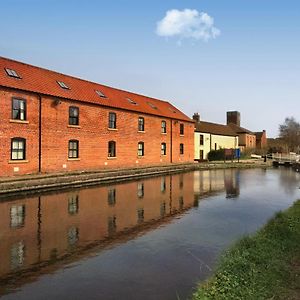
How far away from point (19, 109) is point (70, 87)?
22.4 feet

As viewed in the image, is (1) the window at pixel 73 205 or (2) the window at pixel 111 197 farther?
(2) the window at pixel 111 197

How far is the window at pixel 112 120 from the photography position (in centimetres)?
2966

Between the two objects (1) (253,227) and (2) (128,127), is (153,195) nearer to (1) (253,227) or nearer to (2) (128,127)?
(1) (253,227)

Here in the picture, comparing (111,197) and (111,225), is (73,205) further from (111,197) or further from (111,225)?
(111,225)

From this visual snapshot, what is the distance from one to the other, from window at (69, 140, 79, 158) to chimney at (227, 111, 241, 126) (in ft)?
187

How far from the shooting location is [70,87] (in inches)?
1081

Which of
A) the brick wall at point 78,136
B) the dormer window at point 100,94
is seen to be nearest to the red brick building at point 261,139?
the brick wall at point 78,136

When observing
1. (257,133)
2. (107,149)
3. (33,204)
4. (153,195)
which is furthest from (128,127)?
(257,133)

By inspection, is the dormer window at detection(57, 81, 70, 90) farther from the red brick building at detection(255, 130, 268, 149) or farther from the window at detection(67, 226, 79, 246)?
the red brick building at detection(255, 130, 268, 149)

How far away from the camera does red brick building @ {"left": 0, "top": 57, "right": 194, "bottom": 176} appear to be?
21.0 m

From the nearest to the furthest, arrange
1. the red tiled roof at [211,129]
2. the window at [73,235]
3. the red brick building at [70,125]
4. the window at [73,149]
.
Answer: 1. the window at [73,235]
2. the red brick building at [70,125]
3. the window at [73,149]
4. the red tiled roof at [211,129]

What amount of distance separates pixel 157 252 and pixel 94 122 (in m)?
20.4

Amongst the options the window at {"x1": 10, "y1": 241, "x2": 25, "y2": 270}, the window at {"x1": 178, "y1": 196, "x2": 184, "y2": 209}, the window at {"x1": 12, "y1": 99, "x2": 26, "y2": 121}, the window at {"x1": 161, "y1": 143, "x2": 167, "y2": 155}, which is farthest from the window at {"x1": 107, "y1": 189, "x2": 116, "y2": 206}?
the window at {"x1": 161, "y1": 143, "x2": 167, "y2": 155}

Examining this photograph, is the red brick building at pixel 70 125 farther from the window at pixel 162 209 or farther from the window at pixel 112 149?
the window at pixel 162 209
